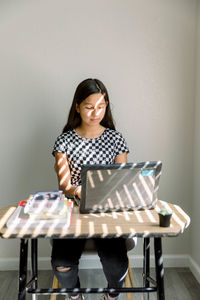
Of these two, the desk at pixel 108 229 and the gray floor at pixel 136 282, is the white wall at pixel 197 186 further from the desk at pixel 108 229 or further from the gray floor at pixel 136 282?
the desk at pixel 108 229

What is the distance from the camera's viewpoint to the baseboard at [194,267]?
2.45 metres

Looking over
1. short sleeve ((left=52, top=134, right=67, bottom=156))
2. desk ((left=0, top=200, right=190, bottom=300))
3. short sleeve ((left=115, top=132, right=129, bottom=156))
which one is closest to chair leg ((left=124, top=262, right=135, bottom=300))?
desk ((left=0, top=200, right=190, bottom=300))

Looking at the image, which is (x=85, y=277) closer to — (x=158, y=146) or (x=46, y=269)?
(x=46, y=269)

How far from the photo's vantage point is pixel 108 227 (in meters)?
1.37

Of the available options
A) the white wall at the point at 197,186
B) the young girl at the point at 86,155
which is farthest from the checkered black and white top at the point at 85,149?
the white wall at the point at 197,186

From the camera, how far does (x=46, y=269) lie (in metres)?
2.64

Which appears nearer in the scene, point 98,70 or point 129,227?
point 129,227

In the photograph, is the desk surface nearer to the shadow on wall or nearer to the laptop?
the laptop

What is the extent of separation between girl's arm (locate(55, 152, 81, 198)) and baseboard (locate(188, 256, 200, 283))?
1171mm

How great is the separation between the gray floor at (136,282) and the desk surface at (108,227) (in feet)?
3.07

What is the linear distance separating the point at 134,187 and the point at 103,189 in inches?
5.3

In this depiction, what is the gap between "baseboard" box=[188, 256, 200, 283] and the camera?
2449 mm

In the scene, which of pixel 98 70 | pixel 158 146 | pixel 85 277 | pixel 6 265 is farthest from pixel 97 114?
pixel 6 265

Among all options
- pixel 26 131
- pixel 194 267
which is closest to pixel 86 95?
pixel 26 131
